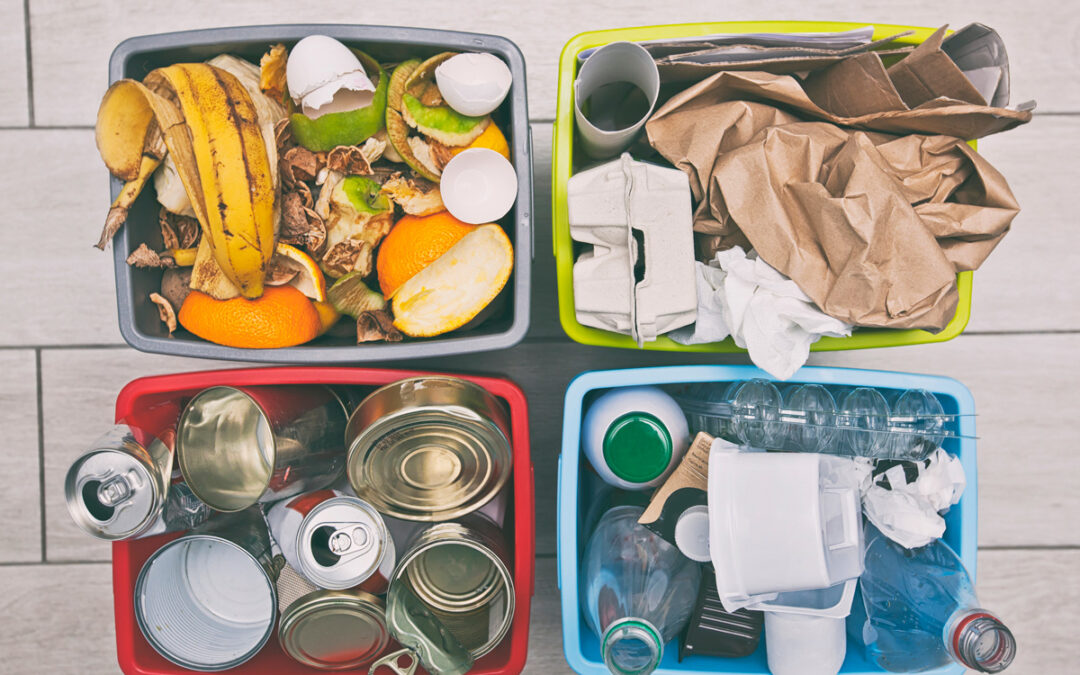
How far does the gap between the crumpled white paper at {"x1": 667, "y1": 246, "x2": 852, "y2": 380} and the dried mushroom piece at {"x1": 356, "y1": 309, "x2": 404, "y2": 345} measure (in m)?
0.28

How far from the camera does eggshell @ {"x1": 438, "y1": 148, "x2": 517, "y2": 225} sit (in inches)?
22.9

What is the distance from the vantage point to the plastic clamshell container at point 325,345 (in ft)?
1.84

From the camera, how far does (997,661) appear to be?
1.60ft

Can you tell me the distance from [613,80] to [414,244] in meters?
0.23

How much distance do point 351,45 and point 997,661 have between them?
71 centimetres

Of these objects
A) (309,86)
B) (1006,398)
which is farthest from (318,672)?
(1006,398)

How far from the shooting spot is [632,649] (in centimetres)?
53

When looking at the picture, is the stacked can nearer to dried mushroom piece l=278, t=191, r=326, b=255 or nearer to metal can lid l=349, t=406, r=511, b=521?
metal can lid l=349, t=406, r=511, b=521

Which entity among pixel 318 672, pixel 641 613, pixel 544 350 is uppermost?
pixel 544 350

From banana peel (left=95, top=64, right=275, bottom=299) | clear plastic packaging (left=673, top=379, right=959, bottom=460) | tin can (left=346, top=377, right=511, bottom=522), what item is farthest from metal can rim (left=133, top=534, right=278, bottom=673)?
clear plastic packaging (left=673, top=379, right=959, bottom=460)

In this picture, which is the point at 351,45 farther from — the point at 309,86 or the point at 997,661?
the point at 997,661

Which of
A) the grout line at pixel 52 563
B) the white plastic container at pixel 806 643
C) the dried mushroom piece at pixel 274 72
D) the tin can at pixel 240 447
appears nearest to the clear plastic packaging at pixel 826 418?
the white plastic container at pixel 806 643

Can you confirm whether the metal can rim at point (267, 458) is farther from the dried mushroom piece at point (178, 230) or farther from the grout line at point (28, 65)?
the grout line at point (28, 65)

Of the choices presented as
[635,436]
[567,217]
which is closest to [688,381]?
[635,436]
